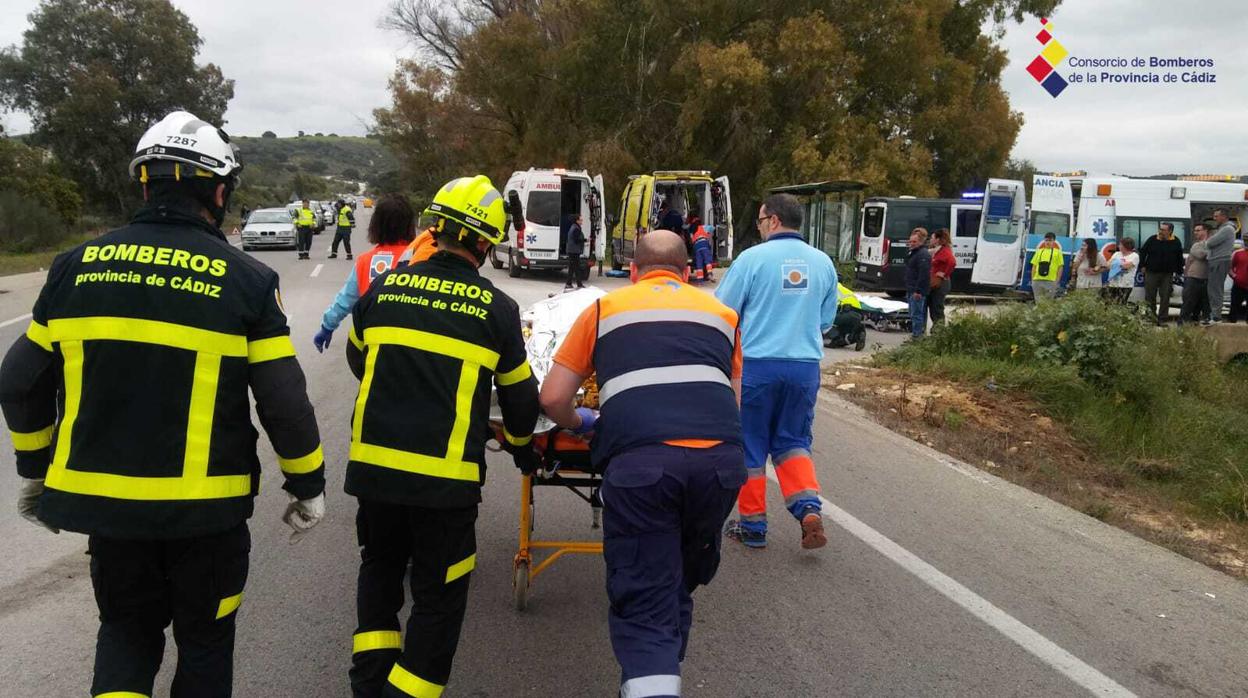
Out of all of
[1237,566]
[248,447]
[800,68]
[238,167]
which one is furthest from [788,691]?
[800,68]

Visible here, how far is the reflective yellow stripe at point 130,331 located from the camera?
225 centimetres

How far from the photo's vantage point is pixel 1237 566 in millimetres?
5316

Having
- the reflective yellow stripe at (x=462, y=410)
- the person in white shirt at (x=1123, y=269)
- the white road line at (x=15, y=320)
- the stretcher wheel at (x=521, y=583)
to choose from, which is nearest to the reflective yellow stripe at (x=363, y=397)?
the reflective yellow stripe at (x=462, y=410)

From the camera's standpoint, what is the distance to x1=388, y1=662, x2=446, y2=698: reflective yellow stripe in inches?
108

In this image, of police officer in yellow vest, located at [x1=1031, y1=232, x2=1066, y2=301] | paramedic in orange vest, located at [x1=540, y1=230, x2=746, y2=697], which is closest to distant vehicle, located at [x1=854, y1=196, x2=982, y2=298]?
police officer in yellow vest, located at [x1=1031, y1=232, x2=1066, y2=301]

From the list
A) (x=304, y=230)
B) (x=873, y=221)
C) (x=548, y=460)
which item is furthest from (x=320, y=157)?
(x=548, y=460)

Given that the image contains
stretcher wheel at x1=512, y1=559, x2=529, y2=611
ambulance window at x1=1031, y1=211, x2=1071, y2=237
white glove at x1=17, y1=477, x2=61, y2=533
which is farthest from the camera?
ambulance window at x1=1031, y1=211, x2=1071, y2=237

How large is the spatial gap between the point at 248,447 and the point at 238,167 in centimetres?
86

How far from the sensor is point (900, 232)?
18.3 m

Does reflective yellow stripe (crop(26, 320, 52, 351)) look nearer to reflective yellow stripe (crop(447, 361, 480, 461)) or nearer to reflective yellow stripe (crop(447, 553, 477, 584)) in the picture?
reflective yellow stripe (crop(447, 361, 480, 461))

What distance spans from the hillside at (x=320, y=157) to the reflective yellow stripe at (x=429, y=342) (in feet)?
445

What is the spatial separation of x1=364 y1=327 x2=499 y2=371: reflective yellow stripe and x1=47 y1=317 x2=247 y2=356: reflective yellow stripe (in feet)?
1.89

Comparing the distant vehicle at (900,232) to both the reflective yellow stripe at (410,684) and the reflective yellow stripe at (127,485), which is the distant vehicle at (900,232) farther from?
the reflective yellow stripe at (127,485)

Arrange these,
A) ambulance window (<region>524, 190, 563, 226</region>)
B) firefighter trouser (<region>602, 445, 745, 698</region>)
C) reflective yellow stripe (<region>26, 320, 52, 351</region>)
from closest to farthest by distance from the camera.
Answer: reflective yellow stripe (<region>26, 320, 52, 351</region>), firefighter trouser (<region>602, 445, 745, 698</region>), ambulance window (<region>524, 190, 563, 226</region>)
